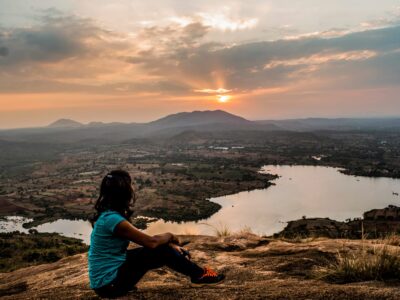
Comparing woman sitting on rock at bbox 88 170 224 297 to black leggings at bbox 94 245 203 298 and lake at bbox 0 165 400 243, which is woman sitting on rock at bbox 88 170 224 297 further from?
lake at bbox 0 165 400 243

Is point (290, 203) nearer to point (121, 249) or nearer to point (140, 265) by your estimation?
point (140, 265)

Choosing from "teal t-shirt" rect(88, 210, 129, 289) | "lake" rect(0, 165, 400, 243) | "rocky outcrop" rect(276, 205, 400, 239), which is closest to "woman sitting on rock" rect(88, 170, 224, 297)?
"teal t-shirt" rect(88, 210, 129, 289)

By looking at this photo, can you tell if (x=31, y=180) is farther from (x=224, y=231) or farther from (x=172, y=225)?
(x=224, y=231)

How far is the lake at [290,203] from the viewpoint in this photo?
79150mm

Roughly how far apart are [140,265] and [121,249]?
41 cm

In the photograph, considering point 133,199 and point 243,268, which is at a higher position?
point 133,199

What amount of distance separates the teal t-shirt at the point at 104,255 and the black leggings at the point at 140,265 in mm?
103

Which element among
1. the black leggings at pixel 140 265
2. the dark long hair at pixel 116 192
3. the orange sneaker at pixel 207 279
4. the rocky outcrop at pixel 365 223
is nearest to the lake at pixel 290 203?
the rocky outcrop at pixel 365 223

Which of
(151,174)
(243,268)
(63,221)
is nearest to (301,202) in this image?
(63,221)

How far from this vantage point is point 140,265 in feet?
17.7

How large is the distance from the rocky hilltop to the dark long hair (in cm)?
138

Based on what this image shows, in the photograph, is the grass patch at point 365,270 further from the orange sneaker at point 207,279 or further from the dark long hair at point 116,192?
the dark long hair at point 116,192

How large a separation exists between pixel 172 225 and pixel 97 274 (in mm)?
80727

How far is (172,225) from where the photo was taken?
84.4 m
